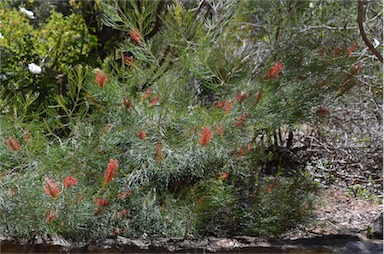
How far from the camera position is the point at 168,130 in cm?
285

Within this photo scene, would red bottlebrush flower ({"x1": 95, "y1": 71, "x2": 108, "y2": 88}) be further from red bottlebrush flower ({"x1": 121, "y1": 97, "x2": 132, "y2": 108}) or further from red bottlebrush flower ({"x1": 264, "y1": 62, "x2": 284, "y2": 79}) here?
red bottlebrush flower ({"x1": 264, "y1": 62, "x2": 284, "y2": 79})

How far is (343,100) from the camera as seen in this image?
11.3ft

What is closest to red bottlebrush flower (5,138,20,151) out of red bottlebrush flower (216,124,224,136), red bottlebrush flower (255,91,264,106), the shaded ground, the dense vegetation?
the dense vegetation

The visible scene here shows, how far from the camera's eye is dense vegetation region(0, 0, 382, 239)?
2564mm

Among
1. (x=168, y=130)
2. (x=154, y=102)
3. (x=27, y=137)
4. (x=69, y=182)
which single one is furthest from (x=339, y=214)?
(x=27, y=137)

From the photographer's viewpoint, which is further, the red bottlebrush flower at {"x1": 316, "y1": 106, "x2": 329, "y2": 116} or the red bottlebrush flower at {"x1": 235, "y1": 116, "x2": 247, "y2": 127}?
the red bottlebrush flower at {"x1": 316, "y1": 106, "x2": 329, "y2": 116}

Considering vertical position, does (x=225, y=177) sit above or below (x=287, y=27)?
below

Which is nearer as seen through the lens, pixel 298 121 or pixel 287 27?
pixel 298 121

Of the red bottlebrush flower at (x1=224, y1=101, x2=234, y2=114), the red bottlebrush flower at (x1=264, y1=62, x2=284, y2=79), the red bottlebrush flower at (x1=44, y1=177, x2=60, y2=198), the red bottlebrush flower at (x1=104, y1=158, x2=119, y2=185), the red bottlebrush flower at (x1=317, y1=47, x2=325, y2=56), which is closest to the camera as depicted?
the red bottlebrush flower at (x1=44, y1=177, x2=60, y2=198)

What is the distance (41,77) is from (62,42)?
0.35m

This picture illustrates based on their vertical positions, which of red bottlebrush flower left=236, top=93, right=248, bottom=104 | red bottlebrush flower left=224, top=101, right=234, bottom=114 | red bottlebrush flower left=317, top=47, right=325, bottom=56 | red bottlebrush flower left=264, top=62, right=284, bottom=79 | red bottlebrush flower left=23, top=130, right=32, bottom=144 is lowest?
red bottlebrush flower left=23, top=130, right=32, bottom=144

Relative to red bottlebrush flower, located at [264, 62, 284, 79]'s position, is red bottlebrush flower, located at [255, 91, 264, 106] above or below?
below

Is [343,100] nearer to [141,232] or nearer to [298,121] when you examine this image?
[298,121]

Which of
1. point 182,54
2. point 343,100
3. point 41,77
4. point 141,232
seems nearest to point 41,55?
point 41,77
